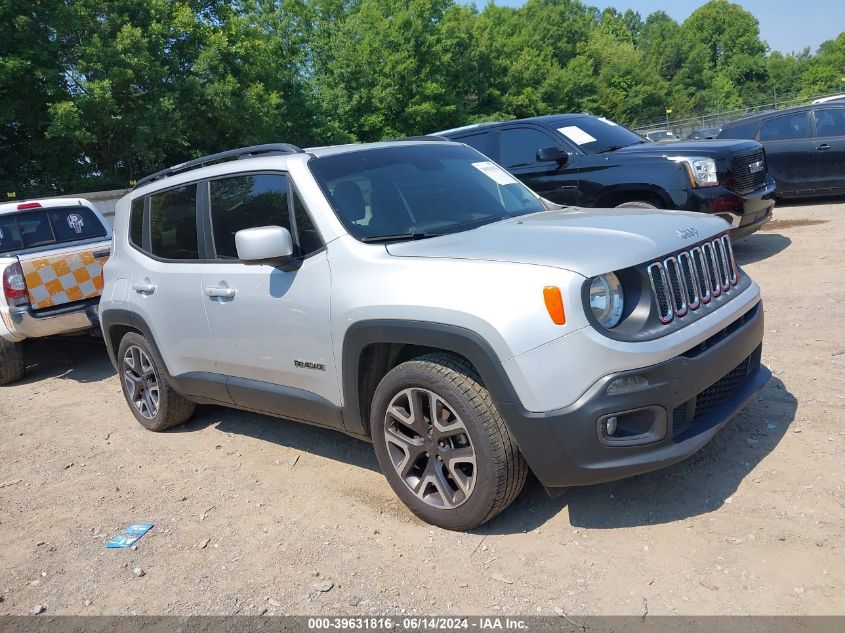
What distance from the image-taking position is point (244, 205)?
4.24 m

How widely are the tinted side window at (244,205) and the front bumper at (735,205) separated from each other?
5.04 metres

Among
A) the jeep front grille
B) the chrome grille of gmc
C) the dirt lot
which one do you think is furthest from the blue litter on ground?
the chrome grille of gmc

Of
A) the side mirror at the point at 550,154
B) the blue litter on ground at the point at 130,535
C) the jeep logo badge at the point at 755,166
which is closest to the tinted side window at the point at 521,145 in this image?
the side mirror at the point at 550,154

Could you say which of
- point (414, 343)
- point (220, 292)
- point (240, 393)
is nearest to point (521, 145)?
point (220, 292)

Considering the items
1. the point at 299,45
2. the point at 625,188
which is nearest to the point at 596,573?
the point at 625,188

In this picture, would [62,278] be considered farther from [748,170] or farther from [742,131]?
[742,131]

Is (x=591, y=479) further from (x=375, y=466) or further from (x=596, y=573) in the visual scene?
(x=375, y=466)

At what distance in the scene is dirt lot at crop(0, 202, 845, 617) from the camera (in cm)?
291

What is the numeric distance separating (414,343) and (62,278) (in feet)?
16.4

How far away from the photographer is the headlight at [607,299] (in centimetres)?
295

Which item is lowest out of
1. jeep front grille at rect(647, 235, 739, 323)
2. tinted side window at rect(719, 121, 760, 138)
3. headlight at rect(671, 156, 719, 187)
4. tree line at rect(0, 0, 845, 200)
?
jeep front grille at rect(647, 235, 739, 323)

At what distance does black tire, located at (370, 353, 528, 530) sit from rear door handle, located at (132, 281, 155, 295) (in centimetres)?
219

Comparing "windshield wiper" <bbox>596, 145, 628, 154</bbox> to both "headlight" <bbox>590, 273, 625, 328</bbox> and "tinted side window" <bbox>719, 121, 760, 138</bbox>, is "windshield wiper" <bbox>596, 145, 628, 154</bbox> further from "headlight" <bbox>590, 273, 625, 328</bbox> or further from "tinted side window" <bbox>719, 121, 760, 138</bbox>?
"headlight" <bbox>590, 273, 625, 328</bbox>

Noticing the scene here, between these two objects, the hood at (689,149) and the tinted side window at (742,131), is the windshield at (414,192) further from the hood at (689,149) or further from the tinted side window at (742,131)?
the tinted side window at (742,131)
